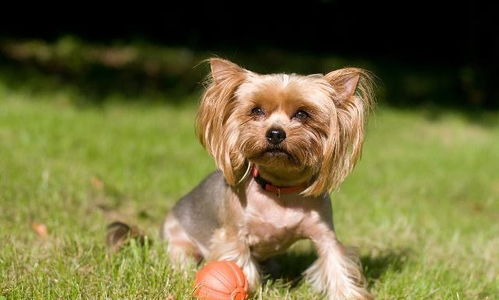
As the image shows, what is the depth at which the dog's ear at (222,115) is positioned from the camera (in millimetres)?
4598

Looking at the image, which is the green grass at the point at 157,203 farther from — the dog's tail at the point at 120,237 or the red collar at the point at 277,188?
the red collar at the point at 277,188

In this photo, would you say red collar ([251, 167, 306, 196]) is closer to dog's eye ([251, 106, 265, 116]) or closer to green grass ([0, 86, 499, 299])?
dog's eye ([251, 106, 265, 116])

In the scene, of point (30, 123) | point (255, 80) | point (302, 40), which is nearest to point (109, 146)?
point (30, 123)

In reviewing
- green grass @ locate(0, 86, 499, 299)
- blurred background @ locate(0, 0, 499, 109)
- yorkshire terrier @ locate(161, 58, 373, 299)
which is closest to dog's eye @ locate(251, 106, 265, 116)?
yorkshire terrier @ locate(161, 58, 373, 299)

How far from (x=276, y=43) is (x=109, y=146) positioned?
9.73 m

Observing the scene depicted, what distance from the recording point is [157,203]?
727 centimetres

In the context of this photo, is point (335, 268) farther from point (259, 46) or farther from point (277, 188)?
point (259, 46)

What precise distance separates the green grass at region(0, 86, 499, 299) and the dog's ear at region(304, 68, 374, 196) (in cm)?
28

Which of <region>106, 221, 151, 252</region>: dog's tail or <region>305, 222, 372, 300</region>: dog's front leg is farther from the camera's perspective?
<region>106, 221, 151, 252</region>: dog's tail

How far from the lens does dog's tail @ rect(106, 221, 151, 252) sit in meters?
5.22

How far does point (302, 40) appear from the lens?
60.4 ft

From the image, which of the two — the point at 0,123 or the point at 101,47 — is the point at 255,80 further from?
the point at 101,47

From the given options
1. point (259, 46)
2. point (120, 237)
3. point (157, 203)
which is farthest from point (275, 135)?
point (259, 46)

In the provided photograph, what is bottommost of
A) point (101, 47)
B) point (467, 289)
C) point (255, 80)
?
point (101, 47)
